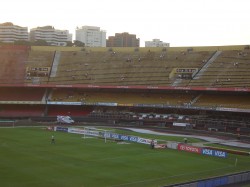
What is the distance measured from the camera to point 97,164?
3638cm

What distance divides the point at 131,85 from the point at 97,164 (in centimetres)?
→ 4120

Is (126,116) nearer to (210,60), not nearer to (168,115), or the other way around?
(168,115)

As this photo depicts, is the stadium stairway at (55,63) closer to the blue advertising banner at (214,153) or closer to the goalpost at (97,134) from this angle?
the goalpost at (97,134)

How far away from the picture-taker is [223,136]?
2320 inches

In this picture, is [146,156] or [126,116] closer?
[146,156]

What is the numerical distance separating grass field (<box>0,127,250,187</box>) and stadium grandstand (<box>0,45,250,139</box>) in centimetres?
2407

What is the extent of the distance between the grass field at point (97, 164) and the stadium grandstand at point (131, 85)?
24.1 metres

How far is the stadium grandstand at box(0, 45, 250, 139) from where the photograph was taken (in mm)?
68500

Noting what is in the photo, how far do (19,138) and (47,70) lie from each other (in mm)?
34245

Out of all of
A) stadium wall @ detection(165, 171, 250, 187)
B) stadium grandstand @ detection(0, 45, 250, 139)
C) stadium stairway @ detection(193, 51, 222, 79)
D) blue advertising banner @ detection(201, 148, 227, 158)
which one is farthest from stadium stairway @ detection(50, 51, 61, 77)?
stadium wall @ detection(165, 171, 250, 187)

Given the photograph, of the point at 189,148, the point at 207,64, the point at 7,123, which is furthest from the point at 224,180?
the point at 207,64

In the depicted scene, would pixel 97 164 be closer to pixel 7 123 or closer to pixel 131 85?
pixel 7 123

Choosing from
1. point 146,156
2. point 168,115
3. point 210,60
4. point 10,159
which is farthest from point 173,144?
point 210,60

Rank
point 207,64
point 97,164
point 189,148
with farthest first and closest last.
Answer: point 207,64 < point 189,148 < point 97,164
